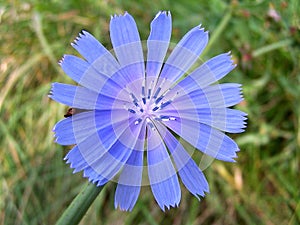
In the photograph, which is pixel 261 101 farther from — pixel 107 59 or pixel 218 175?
pixel 107 59

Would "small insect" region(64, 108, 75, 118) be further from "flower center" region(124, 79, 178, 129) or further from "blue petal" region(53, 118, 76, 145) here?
"flower center" region(124, 79, 178, 129)

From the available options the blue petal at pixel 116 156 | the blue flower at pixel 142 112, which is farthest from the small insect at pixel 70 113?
the blue petal at pixel 116 156

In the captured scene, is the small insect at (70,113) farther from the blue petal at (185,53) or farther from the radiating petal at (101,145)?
the blue petal at (185,53)

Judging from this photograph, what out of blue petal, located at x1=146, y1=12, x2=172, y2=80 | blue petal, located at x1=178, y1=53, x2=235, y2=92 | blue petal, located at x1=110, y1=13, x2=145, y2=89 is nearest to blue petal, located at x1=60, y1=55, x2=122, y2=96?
blue petal, located at x1=110, y1=13, x2=145, y2=89

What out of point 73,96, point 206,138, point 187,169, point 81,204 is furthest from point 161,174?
point 73,96

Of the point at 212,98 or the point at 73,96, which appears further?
the point at 212,98

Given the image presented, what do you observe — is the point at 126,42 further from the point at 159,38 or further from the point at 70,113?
the point at 70,113

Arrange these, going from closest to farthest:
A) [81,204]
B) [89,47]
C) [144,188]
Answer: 1. [81,204]
2. [89,47]
3. [144,188]
